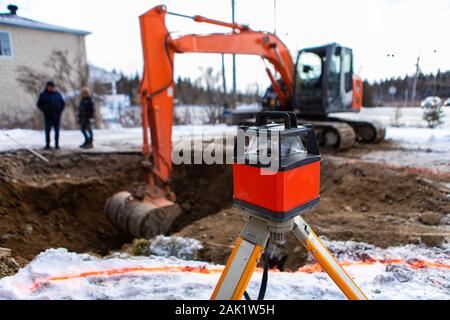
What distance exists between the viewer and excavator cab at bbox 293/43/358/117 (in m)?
7.55

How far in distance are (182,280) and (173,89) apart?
3453 millimetres

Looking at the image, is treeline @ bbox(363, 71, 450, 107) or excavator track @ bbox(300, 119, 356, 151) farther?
excavator track @ bbox(300, 119, 356, 151)

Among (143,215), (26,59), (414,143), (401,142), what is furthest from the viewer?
(26,59)

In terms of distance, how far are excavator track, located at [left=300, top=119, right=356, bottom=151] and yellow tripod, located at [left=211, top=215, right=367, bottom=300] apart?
654cm

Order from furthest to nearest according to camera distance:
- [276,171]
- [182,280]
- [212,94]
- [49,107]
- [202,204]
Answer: [212,94], [49,107], [202,204], [182,280], [276,171]

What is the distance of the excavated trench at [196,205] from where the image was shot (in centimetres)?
348

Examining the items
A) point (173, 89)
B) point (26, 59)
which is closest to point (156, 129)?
point (173, 89)

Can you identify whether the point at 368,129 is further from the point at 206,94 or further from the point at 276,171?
the point at 206,94

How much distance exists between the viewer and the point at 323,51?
24.7ft

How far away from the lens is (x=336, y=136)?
7797 millimetres

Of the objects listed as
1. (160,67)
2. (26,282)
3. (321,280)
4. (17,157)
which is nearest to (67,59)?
(17,157)

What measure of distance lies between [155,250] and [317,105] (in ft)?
19.8

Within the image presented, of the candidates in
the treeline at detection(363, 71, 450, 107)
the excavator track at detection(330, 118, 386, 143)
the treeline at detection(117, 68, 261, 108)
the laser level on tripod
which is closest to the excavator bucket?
the laser level on tripod

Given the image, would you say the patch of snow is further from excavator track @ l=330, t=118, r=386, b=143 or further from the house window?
the house window
